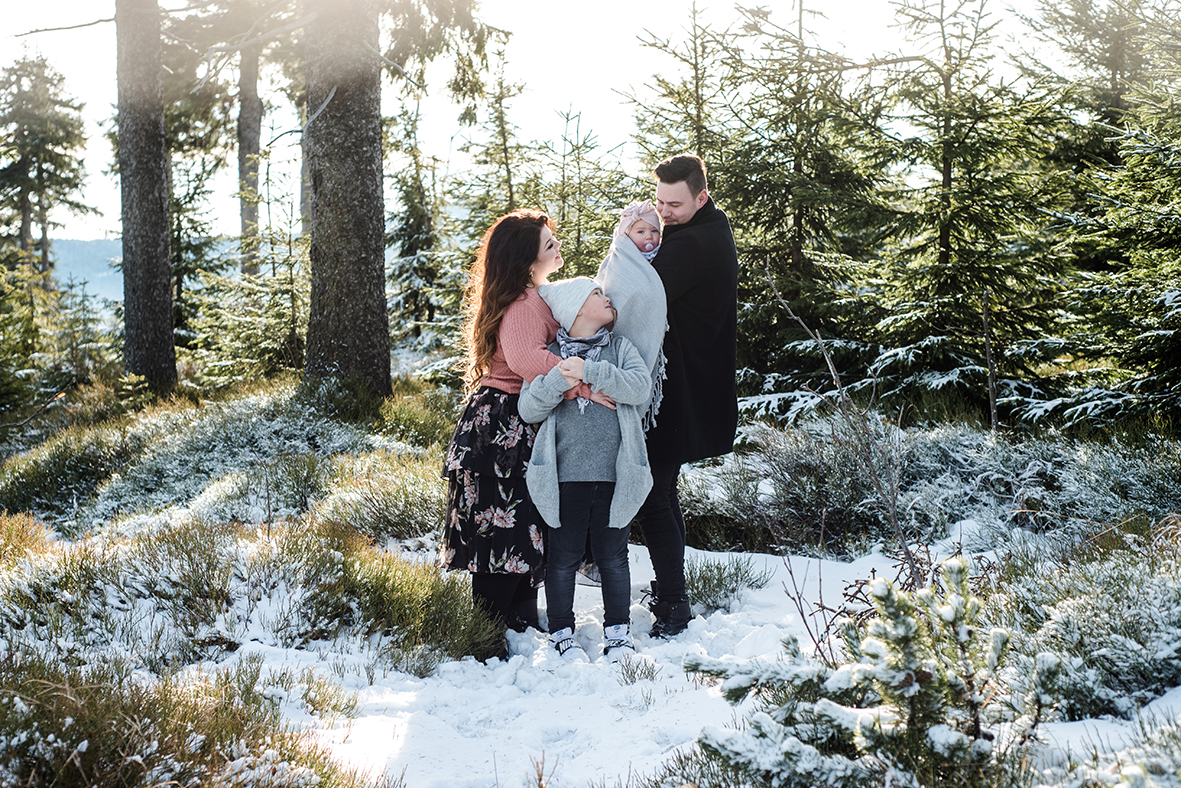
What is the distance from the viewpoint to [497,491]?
3516 mm

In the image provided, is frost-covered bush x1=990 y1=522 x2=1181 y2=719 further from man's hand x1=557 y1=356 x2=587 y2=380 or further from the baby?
the baby

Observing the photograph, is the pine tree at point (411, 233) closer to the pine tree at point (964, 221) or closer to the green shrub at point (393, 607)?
the pine tree at point (964, 221)

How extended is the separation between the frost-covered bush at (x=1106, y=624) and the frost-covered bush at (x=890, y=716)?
0.25 m

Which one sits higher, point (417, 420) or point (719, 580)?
point (417, 420)

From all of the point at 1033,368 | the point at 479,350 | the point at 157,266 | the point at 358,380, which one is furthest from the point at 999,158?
the point at 157,266

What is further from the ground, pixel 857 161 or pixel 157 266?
pixel 857 161

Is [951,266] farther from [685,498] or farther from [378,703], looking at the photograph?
[378,703]

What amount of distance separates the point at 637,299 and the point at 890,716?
2072mm

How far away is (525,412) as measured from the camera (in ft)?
11.1

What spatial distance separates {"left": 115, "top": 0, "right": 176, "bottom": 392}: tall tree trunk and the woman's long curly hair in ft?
28.0

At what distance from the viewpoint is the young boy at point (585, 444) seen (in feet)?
10.8

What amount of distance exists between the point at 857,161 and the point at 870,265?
1.05m

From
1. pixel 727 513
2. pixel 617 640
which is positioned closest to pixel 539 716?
pixel 617 640

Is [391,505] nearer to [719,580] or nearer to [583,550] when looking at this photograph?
[583,550]
